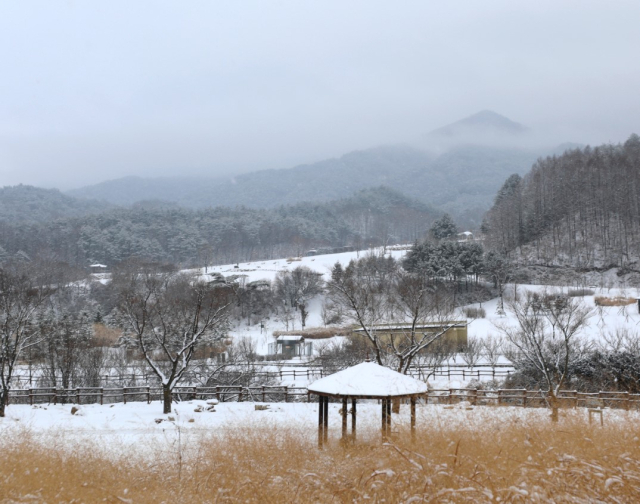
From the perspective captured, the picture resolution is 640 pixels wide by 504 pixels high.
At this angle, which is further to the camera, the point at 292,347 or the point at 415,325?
the point at 292,347

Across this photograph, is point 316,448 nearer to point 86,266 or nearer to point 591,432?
point 591,432

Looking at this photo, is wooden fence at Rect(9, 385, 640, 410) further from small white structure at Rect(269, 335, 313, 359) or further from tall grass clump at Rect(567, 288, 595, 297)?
tall grass clump at Rect(567, 288, 595, 297)

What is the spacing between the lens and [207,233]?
101938 millimetres

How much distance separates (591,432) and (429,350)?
23241 mm

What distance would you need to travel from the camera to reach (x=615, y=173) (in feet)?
202

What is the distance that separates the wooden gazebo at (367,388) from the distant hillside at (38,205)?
125m

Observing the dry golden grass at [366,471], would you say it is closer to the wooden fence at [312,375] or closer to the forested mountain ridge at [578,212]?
the wooden fence at [312,375]

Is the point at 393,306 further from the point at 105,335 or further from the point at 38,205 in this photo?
the point at 38,205

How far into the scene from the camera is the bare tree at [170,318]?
19.0 meters

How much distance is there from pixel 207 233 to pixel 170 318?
67217 millimetres

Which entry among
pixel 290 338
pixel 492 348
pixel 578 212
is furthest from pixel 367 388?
pixel 578 212

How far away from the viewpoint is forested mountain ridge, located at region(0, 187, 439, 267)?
8856 centimetres

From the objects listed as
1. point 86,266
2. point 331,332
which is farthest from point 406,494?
point 86,266

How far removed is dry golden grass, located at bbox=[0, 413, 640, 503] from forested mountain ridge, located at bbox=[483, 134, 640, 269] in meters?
52.1
